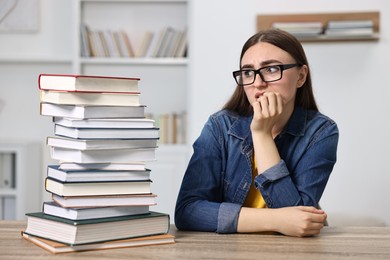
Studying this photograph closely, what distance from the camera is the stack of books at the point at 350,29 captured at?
4.06 meters

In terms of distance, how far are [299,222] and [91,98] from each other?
572mm

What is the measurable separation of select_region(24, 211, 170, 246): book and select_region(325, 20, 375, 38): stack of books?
9.12 feet

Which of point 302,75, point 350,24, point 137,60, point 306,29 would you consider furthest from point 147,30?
point 302,75

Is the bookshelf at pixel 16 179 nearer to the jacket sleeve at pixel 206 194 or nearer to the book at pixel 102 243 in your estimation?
the jacket sleeve at pixel 206 194

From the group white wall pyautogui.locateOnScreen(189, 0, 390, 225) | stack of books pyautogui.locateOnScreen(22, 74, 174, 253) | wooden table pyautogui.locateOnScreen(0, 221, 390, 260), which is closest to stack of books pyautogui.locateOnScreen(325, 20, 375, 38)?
white wall pyautogui.locateOnScreen(189, 0, 390, 225)

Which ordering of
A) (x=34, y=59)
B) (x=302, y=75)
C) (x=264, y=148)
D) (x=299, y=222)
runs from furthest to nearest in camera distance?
(x=34, y=59), (x=302, y=75), (x=264, y=148), (x=299, y=222)

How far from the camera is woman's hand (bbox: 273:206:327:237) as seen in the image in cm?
166

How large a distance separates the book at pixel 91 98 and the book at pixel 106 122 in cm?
4

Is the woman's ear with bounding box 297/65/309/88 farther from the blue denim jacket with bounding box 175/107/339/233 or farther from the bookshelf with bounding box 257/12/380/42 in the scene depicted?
the bookshelf with bounding box 257/12/380/42

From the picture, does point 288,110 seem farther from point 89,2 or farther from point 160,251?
point 89,2

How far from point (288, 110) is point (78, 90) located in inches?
32.4

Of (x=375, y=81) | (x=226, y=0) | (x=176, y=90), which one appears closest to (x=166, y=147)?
(x=176, y=90)

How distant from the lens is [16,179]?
4.66 m

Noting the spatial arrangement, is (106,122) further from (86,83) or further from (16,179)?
(16,179)
